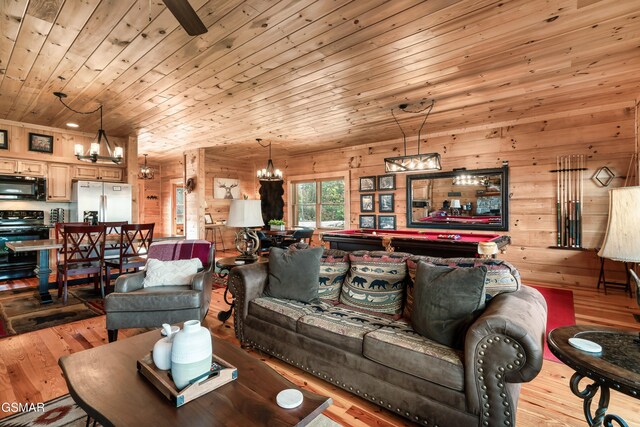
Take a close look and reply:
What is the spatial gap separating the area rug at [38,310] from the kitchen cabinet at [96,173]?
2.26m

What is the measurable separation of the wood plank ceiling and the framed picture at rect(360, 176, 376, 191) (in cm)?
181

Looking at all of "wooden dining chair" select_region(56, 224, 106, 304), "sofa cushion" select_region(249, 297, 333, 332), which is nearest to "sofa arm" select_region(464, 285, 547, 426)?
"sofa cushion" select_region(249, 297, 333, 332)

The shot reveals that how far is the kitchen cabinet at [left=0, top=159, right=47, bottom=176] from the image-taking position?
4961 mm

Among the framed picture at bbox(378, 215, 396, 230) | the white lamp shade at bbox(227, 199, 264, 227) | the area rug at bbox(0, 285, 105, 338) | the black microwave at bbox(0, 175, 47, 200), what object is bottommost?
the area rug at bbox(0, 285, 105, 338)

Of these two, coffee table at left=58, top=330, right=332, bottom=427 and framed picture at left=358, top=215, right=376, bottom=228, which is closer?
coffee table at left=58, top=330, right=332, bottom=427

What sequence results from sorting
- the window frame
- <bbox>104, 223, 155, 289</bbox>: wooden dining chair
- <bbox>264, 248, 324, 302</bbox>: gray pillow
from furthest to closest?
1. the window frame
2. <bbox>104, 223, 155, 289</bbox>: wooden dining chair
3. <bbox>264, 248, 324, 302</bbox>: gray pillow

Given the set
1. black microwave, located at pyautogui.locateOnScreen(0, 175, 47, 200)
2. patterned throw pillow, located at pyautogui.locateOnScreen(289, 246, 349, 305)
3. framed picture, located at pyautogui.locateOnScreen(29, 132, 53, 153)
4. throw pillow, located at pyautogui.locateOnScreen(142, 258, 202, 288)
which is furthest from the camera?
framed picture, located at pyautogui.locateOnScreen(29, 132, 53, 153)

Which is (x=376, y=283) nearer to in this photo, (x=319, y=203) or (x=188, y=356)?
(x=188, y=356)

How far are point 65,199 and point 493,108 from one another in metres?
7.36

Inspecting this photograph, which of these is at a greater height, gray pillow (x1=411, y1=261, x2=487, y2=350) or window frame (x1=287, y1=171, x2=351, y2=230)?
window frame (x1=287, y1=171, x2=351, y2=230)

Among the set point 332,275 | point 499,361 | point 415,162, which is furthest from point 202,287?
point 415,162

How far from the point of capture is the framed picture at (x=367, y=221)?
6.50m

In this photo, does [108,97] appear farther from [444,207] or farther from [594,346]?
[444,207]

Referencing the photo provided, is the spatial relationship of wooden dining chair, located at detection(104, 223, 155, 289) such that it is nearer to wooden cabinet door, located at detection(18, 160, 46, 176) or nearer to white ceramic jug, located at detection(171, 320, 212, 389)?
wooden cabinet door, located at detection(18, 160, 46, 176)
